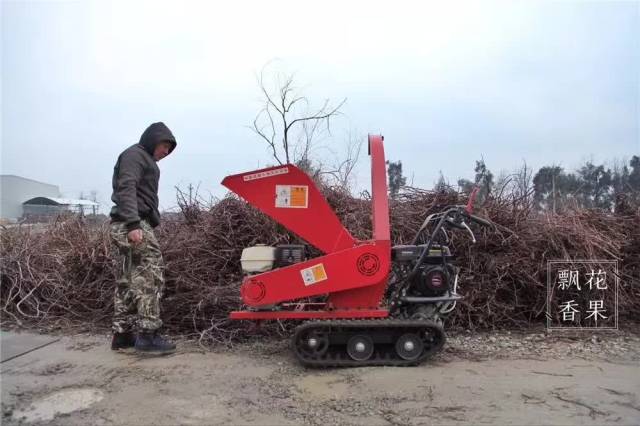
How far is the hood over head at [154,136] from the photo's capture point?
4.28m

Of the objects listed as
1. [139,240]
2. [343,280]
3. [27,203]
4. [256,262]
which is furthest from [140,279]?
[27,203]

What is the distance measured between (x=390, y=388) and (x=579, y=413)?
117cm

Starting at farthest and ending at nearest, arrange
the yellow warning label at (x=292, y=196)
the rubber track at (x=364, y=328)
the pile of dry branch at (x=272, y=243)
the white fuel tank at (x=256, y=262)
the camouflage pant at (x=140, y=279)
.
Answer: the pile of dry branch at (x=272, y=243) < the camouflage pant at (x=140, y=279) < the white fuel tank at (x=256, y=262) < the yellow warning label at (x=292, y=196) < the rubber track at (x=364, y=328)

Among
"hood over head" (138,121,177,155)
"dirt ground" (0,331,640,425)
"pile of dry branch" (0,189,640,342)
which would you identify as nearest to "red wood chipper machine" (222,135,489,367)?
"dirt ground" (0,331,640,425)

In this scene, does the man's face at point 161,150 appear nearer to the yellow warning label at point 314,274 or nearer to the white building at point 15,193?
the yellow warning label at point 314,274

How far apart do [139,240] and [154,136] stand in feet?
3.11

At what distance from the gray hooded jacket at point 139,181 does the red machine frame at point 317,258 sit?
82 centimetres

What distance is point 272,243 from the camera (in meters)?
5.43

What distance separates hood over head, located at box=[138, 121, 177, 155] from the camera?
4277 millimetres

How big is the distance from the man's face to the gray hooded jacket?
0.03 metres

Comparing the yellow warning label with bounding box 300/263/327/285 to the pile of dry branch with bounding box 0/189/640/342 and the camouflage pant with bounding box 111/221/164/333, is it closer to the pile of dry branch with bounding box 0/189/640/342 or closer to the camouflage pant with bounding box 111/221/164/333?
A: the pile of dry branch with bounding box 0/189/640/342

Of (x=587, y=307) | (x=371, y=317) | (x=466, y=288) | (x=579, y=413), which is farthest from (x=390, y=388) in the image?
(x=587, y=307)

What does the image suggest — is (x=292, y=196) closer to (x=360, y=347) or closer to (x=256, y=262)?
(x=256, y=262)

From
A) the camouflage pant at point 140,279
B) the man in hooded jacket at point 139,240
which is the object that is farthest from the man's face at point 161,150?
the camouflage pant at point 140,279
